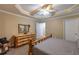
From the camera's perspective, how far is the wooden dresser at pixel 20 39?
4.54 ft

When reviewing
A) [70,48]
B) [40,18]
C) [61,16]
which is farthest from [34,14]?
[70,48]

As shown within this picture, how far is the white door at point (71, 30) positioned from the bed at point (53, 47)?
9cm

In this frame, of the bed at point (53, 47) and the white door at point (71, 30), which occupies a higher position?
the white door at point (71, 30)

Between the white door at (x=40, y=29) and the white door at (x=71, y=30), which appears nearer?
the white door at (x=71, y=30)

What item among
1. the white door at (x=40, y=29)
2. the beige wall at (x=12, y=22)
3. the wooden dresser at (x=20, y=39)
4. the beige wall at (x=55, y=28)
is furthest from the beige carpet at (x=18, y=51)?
the beige wall at (x=55, y=28)

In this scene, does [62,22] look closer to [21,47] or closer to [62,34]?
[62,34]

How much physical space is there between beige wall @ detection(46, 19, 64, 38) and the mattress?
0.35 ft

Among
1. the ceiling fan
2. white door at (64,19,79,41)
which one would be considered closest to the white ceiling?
the ceiling fan

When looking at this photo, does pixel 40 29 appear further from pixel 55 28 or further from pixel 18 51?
pixel 18 51

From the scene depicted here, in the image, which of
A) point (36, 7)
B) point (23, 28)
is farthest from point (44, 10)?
point (23, 28)

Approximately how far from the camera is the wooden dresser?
1384 mm

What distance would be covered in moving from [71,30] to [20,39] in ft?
2.83

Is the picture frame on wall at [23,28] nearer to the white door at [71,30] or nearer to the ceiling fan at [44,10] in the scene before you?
the ceiling fan at [44,10]
